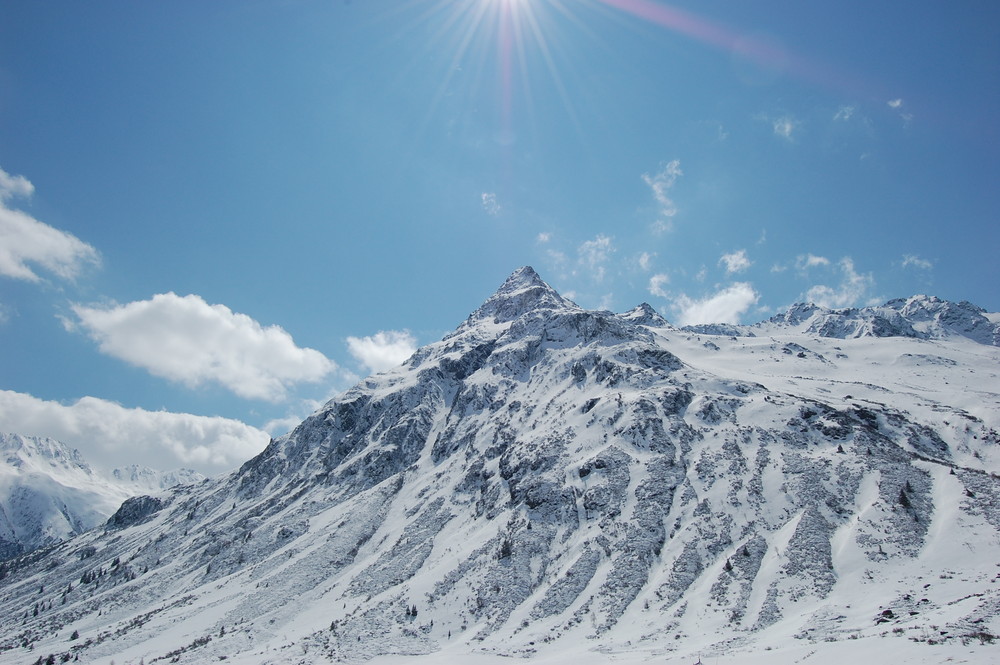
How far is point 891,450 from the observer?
7875cm

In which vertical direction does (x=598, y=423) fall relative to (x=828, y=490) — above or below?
above

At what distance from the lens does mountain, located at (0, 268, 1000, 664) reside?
53.5 meters

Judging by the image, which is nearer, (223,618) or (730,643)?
(730,643)

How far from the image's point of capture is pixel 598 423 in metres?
104

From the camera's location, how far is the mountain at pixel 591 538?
53.5 m

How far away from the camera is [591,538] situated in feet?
248

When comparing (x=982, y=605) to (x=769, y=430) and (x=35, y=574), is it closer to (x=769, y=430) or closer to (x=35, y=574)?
(x=769, y=430)

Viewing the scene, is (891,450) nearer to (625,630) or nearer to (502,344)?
(625,630)

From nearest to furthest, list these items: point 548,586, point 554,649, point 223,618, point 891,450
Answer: point 554,649
point 548,586
point 891,450
point 223,618

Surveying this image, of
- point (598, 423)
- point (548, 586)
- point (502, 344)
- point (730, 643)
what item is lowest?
point (730, 643)

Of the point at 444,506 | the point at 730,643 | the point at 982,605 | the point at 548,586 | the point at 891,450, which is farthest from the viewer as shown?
the point at 444,506

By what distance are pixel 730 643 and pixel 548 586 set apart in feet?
89.2

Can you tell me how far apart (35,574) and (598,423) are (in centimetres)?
19067

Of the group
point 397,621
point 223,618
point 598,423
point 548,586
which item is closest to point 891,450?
point 598,423
